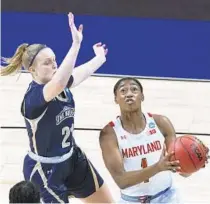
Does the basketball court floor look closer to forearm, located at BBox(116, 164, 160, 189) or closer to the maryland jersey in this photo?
the maryland jersey

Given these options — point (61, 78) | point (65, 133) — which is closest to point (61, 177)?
point (65, 133)

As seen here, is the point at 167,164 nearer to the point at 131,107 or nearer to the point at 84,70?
the point at 131,107

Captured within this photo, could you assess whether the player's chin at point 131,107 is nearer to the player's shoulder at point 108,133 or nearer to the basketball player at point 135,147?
the basketball player at point 135,147

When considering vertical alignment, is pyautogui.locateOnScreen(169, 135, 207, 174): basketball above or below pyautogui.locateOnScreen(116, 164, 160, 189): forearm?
above

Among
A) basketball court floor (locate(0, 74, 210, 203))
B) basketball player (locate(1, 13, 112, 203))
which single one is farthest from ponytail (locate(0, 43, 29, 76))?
basketball court floor (locate(0, 74, 210, 203))

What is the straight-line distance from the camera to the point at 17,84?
8.24 m

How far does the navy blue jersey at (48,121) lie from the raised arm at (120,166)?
0.76 ft

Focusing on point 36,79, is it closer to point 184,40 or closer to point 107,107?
point 107,107

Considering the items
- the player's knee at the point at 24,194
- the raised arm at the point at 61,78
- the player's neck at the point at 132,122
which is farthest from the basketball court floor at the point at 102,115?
the player's knee at the point at 24,194

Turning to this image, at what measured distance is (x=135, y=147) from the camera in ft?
13.6

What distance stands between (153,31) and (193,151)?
4.67 m

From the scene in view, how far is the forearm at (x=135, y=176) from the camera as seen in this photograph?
382 centimetres

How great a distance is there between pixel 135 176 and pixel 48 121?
0.60 m

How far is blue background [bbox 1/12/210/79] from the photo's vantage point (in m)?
8.40
